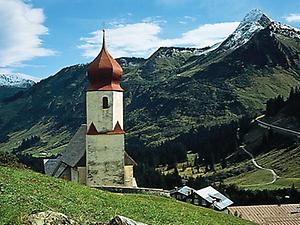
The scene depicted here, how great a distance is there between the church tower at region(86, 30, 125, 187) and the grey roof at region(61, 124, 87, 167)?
3.24 meters

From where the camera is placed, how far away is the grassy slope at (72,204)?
80.5 ft

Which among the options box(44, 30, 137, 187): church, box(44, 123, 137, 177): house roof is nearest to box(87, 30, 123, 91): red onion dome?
box(44, 30, 137, 187): church

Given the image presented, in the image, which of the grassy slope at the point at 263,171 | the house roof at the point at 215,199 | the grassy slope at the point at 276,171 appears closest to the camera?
the house roof at the point at 215,199

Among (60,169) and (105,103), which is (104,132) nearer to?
(105,103)

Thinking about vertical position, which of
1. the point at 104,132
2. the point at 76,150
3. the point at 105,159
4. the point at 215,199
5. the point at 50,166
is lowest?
the point at 215,199

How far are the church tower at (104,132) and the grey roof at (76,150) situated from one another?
10.6 feet

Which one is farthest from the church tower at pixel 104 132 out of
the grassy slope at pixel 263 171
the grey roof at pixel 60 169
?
the grassy slope at pixel 263 171

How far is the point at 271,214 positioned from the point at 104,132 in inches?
1495

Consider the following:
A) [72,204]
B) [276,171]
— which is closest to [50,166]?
[72,204]

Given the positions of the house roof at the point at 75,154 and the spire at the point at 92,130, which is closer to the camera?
the spire at the point at 92,130

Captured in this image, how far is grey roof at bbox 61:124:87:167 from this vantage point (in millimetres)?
56991

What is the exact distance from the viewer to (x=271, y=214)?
7744 centimetres

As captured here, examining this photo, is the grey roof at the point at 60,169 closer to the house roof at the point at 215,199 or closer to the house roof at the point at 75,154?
the house roof at the point at 75,154

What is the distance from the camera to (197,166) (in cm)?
19262
